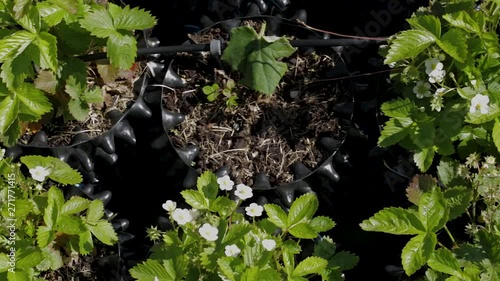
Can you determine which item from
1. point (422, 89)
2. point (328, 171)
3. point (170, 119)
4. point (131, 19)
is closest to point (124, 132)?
point (170, 119)

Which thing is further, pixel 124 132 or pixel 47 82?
pixel 124 132

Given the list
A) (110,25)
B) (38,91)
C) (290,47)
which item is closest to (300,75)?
(290,47)

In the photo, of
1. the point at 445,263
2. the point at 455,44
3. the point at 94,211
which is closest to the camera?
the point at 445,263

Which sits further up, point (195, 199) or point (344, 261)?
point (195, 199)

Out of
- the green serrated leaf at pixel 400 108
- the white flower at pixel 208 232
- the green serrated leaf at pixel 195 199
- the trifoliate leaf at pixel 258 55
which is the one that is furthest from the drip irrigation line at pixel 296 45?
the white flower at pixel 208 232

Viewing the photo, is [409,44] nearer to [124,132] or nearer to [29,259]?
[124,132]

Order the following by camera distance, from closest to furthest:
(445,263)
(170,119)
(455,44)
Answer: (445,263) → (455,44) → (170,119)

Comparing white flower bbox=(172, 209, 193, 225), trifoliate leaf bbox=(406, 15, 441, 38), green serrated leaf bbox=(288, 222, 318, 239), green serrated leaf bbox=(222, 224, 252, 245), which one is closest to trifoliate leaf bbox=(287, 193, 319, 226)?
green serrated leaf bbox=(288, 222, 318, 239)

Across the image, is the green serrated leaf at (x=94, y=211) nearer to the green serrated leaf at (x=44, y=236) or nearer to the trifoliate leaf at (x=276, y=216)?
the green serrated leaf at (x=44, y=236)
